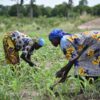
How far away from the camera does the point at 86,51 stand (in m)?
6.48

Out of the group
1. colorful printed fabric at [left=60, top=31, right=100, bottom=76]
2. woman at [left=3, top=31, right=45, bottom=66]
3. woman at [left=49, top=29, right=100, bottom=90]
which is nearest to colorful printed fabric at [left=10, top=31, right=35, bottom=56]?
woman at [left=3, top=31, right=45, bottom=66]

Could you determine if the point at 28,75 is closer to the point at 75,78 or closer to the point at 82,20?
the point at 75,78

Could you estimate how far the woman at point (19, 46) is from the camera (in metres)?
8.02

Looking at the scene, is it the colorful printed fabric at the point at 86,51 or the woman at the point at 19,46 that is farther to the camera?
the woman at the point at 19,46

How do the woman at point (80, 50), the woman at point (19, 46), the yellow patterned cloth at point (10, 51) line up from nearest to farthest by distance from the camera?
the woman at point (80, 50) → the woman at point (19, 46) → the yellow patterned cloth at point (10, 51)

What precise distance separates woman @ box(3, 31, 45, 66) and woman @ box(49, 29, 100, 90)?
4.85ft

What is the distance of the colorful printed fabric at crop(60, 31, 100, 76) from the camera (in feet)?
21.0

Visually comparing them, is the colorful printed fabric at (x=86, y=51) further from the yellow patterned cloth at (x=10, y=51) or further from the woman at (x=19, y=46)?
the yellow patterned cloth at (x=10, y=51)

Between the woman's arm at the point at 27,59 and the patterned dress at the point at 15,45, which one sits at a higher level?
the patterned dress at the point at 15,45

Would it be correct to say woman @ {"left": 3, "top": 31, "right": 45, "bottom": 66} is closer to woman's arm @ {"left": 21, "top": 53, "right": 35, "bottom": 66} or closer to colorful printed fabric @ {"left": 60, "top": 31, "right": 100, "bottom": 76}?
woman's arm @ {"left": 21, "top": 53, "right": 35, "bottom": 66}

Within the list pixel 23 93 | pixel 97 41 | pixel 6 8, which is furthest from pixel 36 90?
pixel 6 8

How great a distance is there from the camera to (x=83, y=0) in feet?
239

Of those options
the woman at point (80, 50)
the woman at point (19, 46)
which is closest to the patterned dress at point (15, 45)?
the woman at point (19, 46)

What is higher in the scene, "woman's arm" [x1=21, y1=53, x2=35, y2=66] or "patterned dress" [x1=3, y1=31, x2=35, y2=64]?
"patterned dress" [x1=3, y1=31, x2=35, y2=64]
